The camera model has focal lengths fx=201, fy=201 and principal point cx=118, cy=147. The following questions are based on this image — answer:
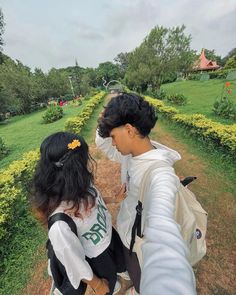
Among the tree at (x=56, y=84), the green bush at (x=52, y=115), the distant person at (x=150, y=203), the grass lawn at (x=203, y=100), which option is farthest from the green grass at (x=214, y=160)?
the tree at (x=56, y=84)

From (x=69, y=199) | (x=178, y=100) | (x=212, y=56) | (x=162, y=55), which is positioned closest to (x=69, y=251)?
(x=69, y=199)

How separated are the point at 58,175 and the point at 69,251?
0.48 m

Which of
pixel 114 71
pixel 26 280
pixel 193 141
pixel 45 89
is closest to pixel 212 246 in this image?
pixel 26 280

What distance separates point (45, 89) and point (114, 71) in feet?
148

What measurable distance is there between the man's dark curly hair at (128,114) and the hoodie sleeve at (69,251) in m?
0.73

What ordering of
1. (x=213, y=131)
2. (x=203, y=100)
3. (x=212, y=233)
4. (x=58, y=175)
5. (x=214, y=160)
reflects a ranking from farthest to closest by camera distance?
1. (x=203, y=100)
2. (x=213, y=131)
3. (x=214, y=160)
4. (x=212, y=233)
5. (x=58, y=175)

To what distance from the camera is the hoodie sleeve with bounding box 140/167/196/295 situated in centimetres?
57

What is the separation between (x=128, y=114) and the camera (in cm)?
138

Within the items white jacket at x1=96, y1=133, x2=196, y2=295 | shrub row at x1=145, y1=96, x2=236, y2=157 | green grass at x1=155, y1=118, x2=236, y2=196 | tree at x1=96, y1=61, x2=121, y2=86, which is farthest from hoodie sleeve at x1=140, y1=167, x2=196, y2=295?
tree at x1=96, y1=61, x2=121, y2=86

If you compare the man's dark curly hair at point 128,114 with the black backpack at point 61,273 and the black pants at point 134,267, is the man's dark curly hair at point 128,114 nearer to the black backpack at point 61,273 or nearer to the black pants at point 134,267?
the black backpack at point 61,273

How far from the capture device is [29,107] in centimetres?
2933

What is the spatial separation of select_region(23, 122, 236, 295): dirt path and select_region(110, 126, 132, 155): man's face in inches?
78.2

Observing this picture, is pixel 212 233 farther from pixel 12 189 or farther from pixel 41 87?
pixel 41 87

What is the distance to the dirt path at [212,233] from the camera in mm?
2426
